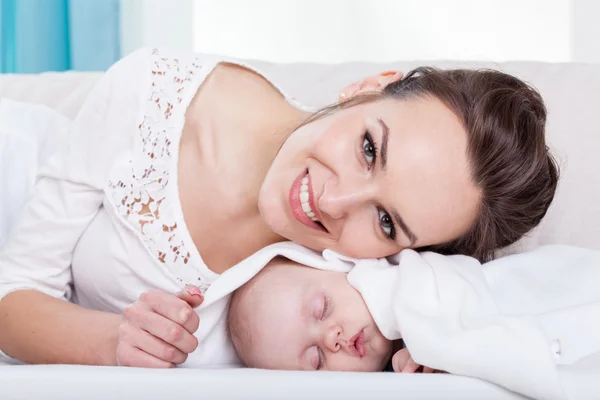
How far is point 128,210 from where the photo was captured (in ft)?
4.57

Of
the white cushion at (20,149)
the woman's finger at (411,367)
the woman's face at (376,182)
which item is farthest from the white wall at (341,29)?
the woman's finger at (411,367)

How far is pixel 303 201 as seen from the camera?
123 centimetres

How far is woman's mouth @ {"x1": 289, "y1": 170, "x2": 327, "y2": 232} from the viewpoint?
1.22 metres

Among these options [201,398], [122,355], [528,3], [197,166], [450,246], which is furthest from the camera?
[528,3]

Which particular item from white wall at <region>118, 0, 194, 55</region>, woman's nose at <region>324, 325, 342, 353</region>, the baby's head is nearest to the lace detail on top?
the baby's head

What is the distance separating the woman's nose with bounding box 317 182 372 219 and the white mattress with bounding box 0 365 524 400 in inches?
15.1

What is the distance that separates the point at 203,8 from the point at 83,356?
86.4 inches

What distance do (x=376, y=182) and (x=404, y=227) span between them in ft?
0.29

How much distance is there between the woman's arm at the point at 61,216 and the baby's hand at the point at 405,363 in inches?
20.3

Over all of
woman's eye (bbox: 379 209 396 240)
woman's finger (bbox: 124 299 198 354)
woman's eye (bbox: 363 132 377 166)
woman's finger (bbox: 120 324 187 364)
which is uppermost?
woman's eye (bbox: 363 132 377 166)

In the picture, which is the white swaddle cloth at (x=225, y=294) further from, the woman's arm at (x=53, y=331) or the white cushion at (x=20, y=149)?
the white cushion at (x=20, y=149)

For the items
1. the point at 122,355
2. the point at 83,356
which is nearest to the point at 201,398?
the point at 122,355

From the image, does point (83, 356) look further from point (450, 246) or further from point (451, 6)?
point (451, 6)

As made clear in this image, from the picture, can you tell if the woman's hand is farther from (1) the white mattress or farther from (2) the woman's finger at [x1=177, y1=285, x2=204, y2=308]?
(1) the white mattress
